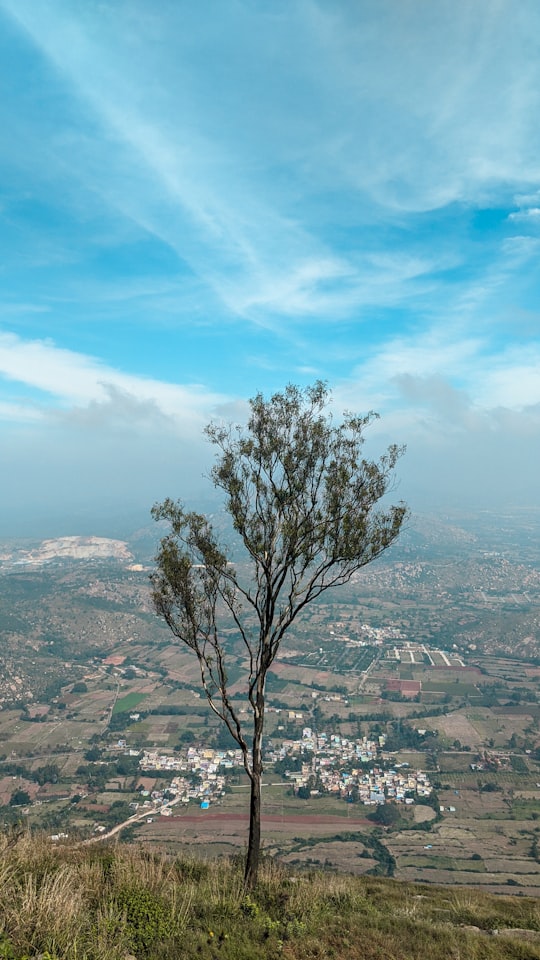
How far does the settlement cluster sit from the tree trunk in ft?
117

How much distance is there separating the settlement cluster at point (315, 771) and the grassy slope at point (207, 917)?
36.2m

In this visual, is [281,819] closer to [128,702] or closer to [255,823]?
[255,823]

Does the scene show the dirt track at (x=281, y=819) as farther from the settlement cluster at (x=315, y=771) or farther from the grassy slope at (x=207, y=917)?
the grassy slope at (x=207, y=917)

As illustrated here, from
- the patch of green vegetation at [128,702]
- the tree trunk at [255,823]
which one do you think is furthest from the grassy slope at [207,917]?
the patch of green vegetation at [128,702]

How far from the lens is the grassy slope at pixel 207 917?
19.4 feet

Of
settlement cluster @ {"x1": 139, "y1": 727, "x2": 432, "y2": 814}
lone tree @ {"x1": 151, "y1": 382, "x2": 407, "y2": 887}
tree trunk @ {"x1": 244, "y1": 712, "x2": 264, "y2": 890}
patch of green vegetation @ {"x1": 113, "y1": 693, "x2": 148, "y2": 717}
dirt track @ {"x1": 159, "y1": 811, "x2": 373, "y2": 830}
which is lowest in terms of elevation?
patch of green vegetation @ {"x1": 113, "y1": 693, "x2": 148, "y2": 717}

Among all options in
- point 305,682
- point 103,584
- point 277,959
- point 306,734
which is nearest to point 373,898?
point 277,959

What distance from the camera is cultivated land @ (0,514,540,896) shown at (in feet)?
114

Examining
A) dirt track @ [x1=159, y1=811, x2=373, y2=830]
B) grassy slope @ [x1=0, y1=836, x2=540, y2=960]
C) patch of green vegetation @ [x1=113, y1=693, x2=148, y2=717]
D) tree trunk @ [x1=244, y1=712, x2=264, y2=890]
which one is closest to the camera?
grassy slope @ [x1=0, y1=836, x2=540, y2=960]

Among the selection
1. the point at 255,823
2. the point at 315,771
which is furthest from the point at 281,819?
the point at 255,823

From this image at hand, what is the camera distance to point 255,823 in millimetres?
10383

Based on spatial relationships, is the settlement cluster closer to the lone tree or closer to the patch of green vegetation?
the patch of green vegetation

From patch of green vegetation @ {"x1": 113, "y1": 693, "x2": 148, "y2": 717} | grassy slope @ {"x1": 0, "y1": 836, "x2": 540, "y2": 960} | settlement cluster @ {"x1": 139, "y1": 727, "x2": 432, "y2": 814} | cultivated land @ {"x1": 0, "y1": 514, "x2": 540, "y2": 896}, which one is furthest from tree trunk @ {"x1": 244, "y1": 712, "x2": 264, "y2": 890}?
patch of green vegetation @ {"x1": 113, "y1": 693, "x2": 148, "y2": 717}

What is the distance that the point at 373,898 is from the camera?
10258 mm
